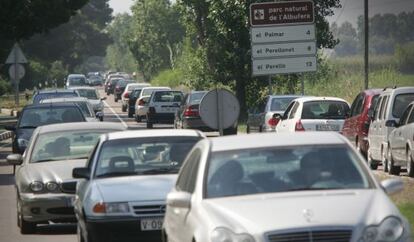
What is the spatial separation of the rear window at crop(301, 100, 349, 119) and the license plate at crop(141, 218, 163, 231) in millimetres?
16921

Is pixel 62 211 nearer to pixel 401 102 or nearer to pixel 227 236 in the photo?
pixel 227 236

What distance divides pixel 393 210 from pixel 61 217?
8310 millimetres

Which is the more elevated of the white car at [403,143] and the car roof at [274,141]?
the car roof at [274,141]

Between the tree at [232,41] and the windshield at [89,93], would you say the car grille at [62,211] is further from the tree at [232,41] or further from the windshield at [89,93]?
the windshield at [89,93]

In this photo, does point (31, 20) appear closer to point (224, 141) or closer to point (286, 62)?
point (286, 62)

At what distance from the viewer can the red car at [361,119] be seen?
3019 cm

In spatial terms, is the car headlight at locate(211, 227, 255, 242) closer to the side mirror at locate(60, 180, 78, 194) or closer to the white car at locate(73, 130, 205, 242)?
the white car at locate(73, 130, 205, 242)

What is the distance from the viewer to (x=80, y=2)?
71812 mm

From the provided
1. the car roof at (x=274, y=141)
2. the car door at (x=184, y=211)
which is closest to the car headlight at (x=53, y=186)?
the car door at (x=184, y=211)

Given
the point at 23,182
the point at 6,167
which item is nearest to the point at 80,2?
the point at 6,167

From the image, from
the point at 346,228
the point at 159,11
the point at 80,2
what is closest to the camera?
the point at 346,228

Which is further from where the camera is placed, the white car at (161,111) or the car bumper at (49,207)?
the white car at (161,111)

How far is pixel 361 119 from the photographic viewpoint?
99.5 ft

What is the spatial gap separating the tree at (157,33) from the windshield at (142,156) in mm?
105973
